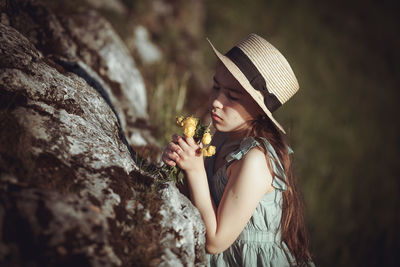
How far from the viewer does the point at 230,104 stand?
211 centimetres

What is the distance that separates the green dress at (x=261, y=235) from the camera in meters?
2.00

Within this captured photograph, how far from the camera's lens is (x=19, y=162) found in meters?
1.36

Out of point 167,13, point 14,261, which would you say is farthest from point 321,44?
point 14,261

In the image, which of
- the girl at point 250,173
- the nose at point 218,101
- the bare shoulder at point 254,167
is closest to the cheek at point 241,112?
the girl at point 250,173

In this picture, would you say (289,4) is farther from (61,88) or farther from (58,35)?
(61,88)

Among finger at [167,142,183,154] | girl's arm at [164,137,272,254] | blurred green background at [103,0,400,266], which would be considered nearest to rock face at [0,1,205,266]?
girl's arm at [164,137,272,254]

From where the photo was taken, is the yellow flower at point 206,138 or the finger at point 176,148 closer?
the yellow flower at point 206,138

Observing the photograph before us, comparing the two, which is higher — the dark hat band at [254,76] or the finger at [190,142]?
the dark hat band at [254,76]

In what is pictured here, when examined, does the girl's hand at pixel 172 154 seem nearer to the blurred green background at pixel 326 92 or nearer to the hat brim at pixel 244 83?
the hat brim at pixel 244 83

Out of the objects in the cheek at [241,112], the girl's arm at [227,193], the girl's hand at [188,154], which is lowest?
A: the girl's arm at [227,193]

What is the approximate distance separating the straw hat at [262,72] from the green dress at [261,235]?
31 centimetres

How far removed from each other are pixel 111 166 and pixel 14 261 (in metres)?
0.65

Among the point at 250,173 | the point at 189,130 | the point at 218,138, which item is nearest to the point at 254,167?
the point at 250,173

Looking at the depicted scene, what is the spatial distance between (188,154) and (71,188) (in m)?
0.71
